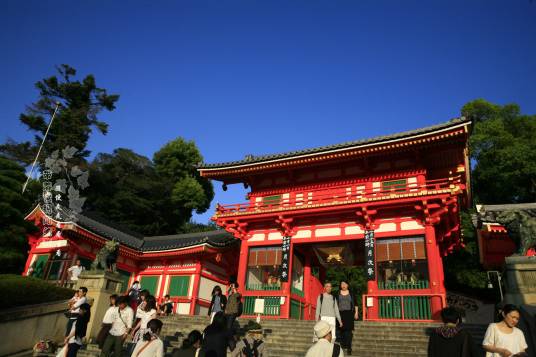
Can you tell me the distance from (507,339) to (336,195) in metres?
12.6

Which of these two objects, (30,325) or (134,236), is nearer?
(30,325)

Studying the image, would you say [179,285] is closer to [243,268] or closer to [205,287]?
[205,287]

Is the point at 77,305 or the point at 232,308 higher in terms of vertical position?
the point at 232,308

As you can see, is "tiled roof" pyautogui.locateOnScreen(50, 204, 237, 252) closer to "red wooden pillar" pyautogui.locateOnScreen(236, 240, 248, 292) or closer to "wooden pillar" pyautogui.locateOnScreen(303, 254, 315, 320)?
"red wooden pillar" pyautogui.locateOnScreen(236, 240, 248, 292)

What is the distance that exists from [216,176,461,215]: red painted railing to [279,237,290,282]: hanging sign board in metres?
1.68

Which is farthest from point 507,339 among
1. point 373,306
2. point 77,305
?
point 373,306

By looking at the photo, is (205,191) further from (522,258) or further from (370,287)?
(522,258)

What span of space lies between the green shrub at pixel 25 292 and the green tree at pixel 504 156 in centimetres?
2781

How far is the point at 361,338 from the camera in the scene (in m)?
10.5

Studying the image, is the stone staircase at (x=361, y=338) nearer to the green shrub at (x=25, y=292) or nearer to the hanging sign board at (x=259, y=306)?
the green shrub at (x=25, y=292)

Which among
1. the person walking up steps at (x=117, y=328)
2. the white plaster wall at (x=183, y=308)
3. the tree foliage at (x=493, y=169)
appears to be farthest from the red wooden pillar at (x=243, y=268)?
the tree foliage at (x=493, y=169)

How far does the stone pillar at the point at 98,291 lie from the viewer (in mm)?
10375

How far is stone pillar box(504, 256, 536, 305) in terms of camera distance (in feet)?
21.3

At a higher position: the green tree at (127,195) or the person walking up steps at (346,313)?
the green tree at (127,195)
